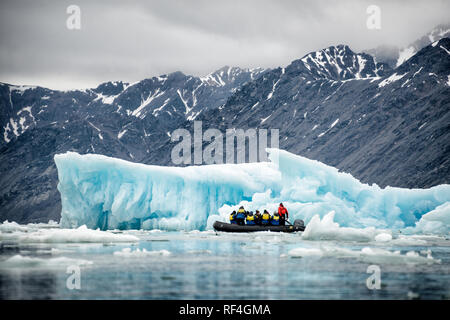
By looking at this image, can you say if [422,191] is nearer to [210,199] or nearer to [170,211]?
[210,199]

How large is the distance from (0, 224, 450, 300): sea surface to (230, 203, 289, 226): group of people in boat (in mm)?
9742

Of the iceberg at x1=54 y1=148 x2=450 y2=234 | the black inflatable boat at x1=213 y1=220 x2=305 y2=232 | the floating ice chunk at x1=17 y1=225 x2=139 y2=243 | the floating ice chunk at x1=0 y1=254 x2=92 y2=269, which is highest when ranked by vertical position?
the iceberg at x1=54 y1=148 x2=450 y2=234

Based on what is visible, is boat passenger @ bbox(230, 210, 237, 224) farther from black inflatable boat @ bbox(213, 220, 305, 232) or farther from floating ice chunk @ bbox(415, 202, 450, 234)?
floating ice chunk @ bbox(415, 202, 450, 234)

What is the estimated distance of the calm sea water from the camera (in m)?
17.7

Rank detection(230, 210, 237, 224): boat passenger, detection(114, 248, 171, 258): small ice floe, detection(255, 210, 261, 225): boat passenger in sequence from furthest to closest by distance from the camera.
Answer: detection(230, 210, 237, 224): boat passenger → detection(255, 210, 261, 225): boat passenger → detection(114, 248, 171, 258): small ice floe

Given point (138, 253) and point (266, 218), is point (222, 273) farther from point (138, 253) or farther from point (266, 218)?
point (266, 218)

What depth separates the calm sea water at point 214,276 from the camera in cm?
1767

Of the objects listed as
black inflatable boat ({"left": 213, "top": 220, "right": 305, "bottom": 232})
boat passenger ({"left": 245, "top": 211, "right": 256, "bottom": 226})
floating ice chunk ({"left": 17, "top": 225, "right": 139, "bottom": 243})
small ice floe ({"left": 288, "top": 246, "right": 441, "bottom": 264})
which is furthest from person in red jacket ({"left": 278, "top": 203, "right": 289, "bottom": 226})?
small ice floe ({"left": 288, "top": 246, "right": 441, "bottom": 264})

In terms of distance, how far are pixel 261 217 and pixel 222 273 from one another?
21.5 meters

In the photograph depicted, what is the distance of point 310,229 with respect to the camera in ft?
114

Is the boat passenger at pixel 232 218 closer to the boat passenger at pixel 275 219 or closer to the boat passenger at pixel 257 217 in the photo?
the boat passenger at pixel 257 217
